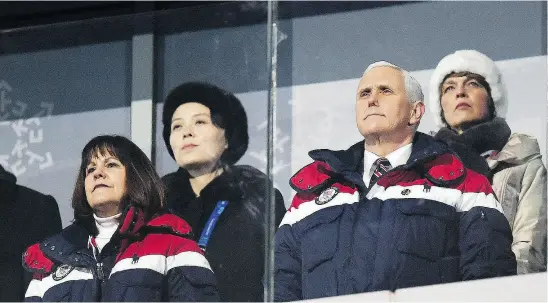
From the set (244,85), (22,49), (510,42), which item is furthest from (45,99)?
(510,42)

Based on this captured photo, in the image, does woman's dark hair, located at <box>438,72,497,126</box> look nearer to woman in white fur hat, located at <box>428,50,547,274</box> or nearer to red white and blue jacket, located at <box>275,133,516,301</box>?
woman in white fur hat, located at <box>428,50,547,274</box>

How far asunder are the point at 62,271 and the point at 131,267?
0.30 meters

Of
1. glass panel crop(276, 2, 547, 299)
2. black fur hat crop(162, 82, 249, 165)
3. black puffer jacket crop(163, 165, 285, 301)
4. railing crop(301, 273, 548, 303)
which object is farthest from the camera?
black fur hat crop(162, 82, 249, 165)

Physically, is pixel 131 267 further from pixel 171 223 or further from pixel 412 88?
pixel 412 88

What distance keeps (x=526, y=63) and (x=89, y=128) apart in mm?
1869

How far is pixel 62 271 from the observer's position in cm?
696

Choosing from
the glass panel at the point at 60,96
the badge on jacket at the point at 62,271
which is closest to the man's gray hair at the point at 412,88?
the glass panel at the point at 60,96

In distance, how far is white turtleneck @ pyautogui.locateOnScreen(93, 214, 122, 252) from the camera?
22.9 ft

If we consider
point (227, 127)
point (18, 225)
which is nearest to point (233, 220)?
point (227, 127)

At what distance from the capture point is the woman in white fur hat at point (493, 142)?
257 inches

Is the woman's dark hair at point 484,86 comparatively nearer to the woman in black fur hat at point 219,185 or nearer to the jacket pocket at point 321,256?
the jacket pocket at point 321,256

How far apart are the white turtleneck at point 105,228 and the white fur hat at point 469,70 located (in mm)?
1357

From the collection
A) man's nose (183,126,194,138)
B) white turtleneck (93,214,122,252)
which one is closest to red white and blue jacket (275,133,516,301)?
man's nose (183,126,194,138)

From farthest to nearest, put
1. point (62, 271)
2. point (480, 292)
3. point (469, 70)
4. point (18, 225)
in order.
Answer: point (18, 225), point (62, 271), point (469, 70), point (480, 292)
